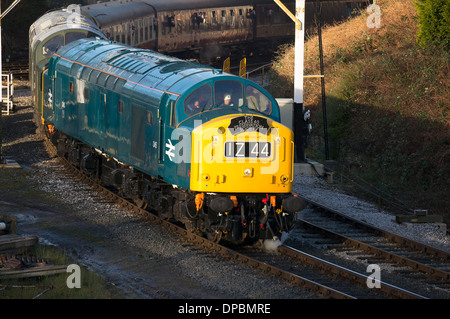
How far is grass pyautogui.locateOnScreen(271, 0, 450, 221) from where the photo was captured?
24062mm

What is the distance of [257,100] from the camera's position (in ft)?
49.6

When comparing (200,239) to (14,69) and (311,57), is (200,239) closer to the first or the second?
(311,57)

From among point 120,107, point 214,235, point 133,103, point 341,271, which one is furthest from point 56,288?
point 120,107

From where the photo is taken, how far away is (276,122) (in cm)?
1430

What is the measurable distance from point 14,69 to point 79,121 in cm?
2307

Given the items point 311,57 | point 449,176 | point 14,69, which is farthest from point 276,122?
point 14,69

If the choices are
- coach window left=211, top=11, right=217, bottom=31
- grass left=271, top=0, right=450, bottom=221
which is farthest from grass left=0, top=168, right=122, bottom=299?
coach window left=211, top=11, right=217, bottom=31

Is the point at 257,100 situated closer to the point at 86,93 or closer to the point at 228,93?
the point at 228,93

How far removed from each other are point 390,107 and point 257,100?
13.6 m

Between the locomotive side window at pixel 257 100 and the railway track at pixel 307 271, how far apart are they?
2.70m

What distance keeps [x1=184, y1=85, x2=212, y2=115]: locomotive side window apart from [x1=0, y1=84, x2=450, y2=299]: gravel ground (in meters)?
2.63

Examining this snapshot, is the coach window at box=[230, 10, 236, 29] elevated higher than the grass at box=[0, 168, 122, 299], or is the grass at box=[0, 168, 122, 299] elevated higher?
the coach window at box=[230, 10, 236, 29]

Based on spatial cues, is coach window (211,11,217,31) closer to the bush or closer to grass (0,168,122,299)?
the bush

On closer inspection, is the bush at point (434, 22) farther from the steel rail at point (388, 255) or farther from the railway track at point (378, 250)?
the steel rail at point (388, 255)
